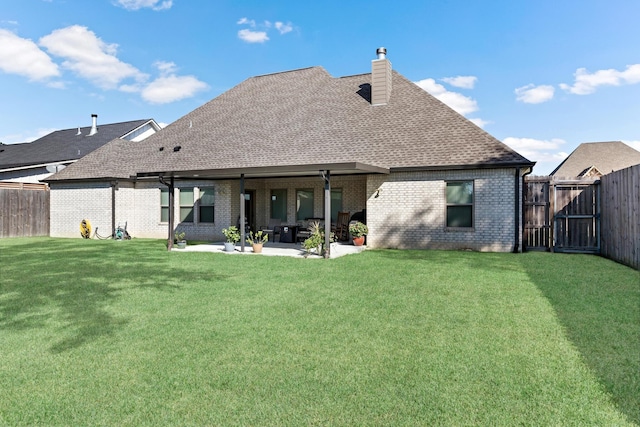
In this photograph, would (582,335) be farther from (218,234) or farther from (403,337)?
(218,234)

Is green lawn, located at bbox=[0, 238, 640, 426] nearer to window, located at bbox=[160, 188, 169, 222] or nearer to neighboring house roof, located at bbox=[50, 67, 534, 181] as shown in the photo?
neighboring house roof, located at bbox=[50, 67, 534, 181]

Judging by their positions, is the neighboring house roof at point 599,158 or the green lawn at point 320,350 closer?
the green lawn at point 320,350

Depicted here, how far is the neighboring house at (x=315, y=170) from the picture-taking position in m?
12.9

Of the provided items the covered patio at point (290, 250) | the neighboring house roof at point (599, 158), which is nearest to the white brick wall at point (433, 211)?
the covered patio at point (290, 250)

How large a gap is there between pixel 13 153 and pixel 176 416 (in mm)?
37625

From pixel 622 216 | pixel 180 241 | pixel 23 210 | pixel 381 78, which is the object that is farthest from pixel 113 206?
pixel 622 216

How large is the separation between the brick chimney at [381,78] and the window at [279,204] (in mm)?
5564

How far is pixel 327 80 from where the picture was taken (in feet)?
64.4

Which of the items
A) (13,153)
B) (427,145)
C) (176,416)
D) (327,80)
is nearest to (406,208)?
(427,145)

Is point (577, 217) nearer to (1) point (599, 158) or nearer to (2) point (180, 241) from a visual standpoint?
(2) point (180, 241)

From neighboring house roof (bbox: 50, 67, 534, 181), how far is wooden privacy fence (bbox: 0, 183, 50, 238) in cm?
145

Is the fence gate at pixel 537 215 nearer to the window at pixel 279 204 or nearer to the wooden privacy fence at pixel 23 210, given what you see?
the window at pixel 279 204

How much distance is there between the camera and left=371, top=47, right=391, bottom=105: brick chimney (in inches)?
639

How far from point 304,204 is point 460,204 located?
6.61m
